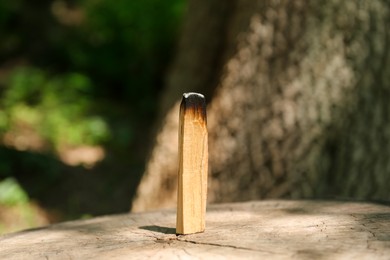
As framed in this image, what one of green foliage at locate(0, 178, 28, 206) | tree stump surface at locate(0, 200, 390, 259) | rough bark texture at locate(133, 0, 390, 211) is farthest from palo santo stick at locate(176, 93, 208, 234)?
green foliage at locate(0, 178, 28, 206)

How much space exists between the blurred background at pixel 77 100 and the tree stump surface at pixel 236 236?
310cm

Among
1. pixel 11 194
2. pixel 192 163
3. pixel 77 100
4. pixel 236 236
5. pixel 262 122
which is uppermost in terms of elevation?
pixel 77 100

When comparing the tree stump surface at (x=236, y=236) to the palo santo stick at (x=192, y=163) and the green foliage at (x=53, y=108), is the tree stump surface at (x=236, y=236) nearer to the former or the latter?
the palo santo stick at (x=192, y=163)

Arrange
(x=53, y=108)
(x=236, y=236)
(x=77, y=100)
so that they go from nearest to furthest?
(x=236, y=236), (x=53, y=108), (x=77, y=100)

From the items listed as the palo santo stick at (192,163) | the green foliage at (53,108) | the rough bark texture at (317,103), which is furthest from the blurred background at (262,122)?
the palo santo stick at (192,163)

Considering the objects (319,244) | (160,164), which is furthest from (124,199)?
(319,244)

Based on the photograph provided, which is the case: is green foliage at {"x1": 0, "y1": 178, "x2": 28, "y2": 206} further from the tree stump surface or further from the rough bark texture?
the tree stump surface

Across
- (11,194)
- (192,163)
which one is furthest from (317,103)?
(11,194)

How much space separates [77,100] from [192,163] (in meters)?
5.94

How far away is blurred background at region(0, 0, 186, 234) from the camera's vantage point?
19.4 ft

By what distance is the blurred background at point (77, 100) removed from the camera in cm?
592

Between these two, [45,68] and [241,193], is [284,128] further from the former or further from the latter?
[45,68]

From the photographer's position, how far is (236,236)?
6.49 feet

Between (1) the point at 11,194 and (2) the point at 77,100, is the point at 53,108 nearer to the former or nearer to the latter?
(2) the point at 77,100
